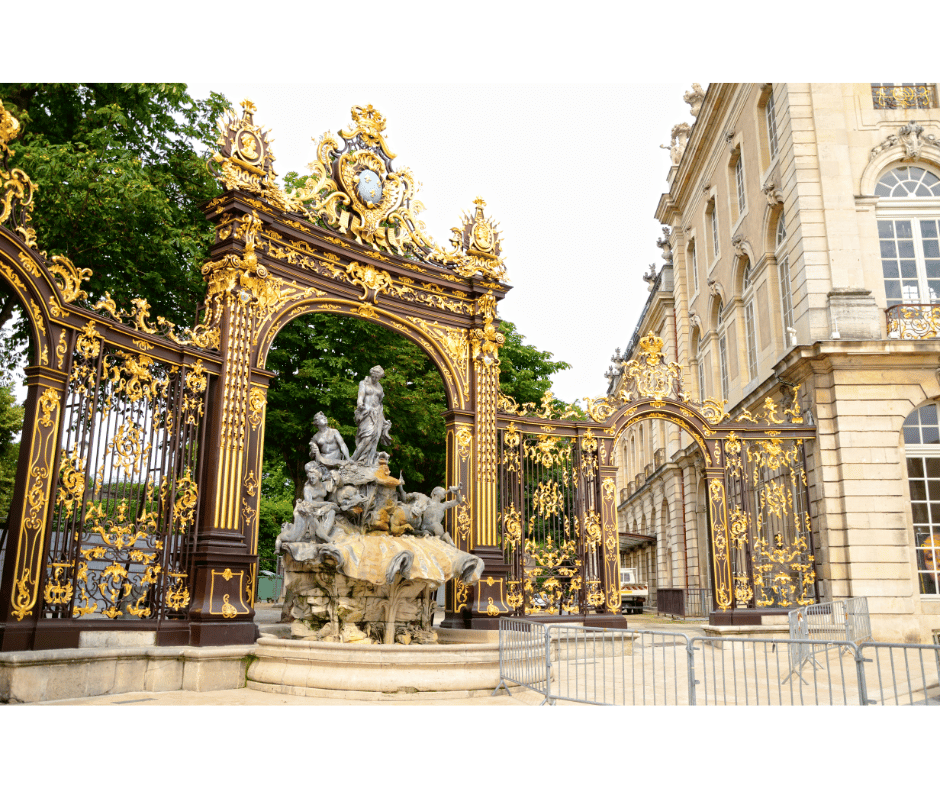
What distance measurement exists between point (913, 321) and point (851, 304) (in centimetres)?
114

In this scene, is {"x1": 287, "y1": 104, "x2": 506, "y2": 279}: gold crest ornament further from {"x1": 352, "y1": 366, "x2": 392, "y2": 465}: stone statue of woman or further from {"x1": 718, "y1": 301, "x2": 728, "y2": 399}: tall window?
{"x1": 718, "y1": 301, "x2": 728, "y2": 399}: tall window

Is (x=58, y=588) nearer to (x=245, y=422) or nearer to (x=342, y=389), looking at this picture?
(x=245, y=422)

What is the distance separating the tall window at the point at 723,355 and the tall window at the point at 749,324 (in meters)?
1.72

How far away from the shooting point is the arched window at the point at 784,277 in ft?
55.9

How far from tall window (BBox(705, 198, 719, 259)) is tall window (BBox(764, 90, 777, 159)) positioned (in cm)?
441

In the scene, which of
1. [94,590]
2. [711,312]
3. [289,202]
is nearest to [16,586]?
[94,590]

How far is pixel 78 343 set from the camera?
27.6ft

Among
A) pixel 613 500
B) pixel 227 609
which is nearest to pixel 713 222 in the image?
pixel 613 500

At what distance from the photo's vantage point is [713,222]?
23.7m

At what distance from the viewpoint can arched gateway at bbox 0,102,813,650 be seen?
7980mm

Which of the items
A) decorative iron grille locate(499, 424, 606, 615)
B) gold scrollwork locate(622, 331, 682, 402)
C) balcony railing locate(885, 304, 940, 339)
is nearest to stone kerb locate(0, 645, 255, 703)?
decorative iron grille locate(499, 424, 606, 615)

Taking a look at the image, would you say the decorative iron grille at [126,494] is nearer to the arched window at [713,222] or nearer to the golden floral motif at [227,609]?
the golden floral motif at [227,609]

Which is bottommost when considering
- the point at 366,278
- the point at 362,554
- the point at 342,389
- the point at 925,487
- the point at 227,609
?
the point at 227,609

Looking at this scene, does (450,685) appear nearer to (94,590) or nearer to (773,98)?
(94,590)
